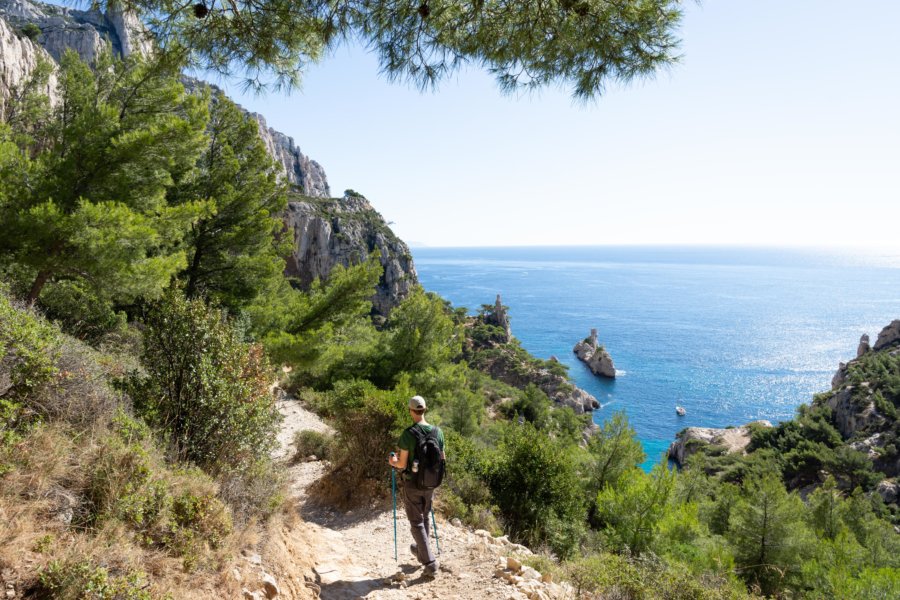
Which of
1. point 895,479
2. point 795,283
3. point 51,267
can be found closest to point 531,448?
point 51,267

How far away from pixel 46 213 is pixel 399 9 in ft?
21.4

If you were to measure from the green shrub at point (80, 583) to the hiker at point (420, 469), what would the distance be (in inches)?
94.0

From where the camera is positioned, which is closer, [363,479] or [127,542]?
[127,542]

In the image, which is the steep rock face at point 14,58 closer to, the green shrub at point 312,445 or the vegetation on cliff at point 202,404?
the vegetation on cliff at point 202,404

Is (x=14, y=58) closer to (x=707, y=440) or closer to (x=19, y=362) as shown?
(x=19, y=362)

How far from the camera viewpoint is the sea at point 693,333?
51.2 m

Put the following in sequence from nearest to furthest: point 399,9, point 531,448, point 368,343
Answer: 1. point 399,9
2. point 531,448
3. point 368,343

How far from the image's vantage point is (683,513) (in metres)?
11.0

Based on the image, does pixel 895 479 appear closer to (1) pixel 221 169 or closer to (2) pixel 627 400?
(2) pixel 627 400

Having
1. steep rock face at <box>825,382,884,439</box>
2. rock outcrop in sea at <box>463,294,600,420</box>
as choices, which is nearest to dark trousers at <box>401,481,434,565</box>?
rock outcrop in sea at <box>463,294,600,420</box>

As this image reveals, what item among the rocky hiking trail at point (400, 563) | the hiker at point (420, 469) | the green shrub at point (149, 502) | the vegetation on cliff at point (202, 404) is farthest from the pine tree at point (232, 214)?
the hiker at point (420, 469)

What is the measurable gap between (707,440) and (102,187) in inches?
1786

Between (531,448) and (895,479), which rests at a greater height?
(531,448)

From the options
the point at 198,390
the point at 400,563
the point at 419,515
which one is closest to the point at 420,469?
the point at 419,515
